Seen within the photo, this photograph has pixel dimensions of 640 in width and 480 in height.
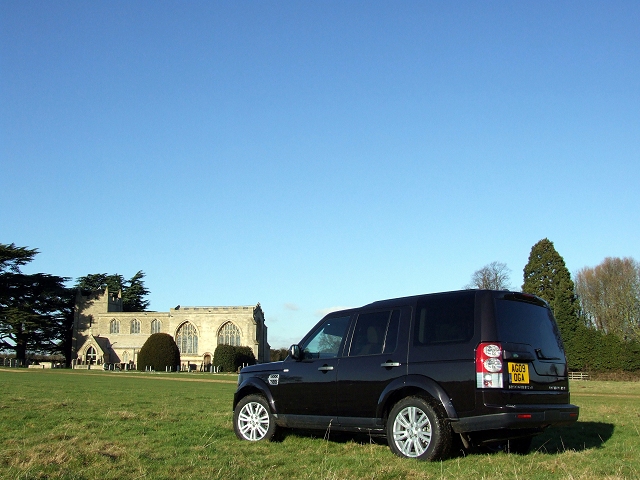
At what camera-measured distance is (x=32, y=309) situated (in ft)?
277

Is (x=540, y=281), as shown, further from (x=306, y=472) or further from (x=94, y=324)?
(x=306, y=472)

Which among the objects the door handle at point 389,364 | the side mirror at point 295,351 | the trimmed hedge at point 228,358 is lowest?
the trimmed hedge at point 228,358

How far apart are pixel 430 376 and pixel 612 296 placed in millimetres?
68886

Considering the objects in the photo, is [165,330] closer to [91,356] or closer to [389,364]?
[91,356]

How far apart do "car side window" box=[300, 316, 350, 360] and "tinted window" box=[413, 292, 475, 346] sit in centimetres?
136

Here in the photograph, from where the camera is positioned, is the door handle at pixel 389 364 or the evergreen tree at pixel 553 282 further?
the evergreen tree at pixel 553 282

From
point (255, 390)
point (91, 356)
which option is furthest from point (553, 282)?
point (255, 390)

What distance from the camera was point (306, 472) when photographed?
696 centimetres

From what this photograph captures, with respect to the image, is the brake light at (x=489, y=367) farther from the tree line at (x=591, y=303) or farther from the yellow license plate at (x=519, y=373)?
the tree line at (x=591, y=303)

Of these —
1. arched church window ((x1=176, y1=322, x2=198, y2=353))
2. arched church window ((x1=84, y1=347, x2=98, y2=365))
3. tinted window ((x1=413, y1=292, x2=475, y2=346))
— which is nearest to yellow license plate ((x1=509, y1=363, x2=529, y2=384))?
tinted window ((x1=413, y1=292, x2=475, y2=346))

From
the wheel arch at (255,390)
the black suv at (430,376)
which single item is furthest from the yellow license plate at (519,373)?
the wheel arch at (255,390)

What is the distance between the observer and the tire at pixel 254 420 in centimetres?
981

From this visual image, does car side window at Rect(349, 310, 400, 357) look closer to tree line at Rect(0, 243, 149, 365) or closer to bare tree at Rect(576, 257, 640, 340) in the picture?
bare tree at Rect(576, 257, 640, 340)

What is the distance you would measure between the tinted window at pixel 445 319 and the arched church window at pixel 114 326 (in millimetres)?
89879
